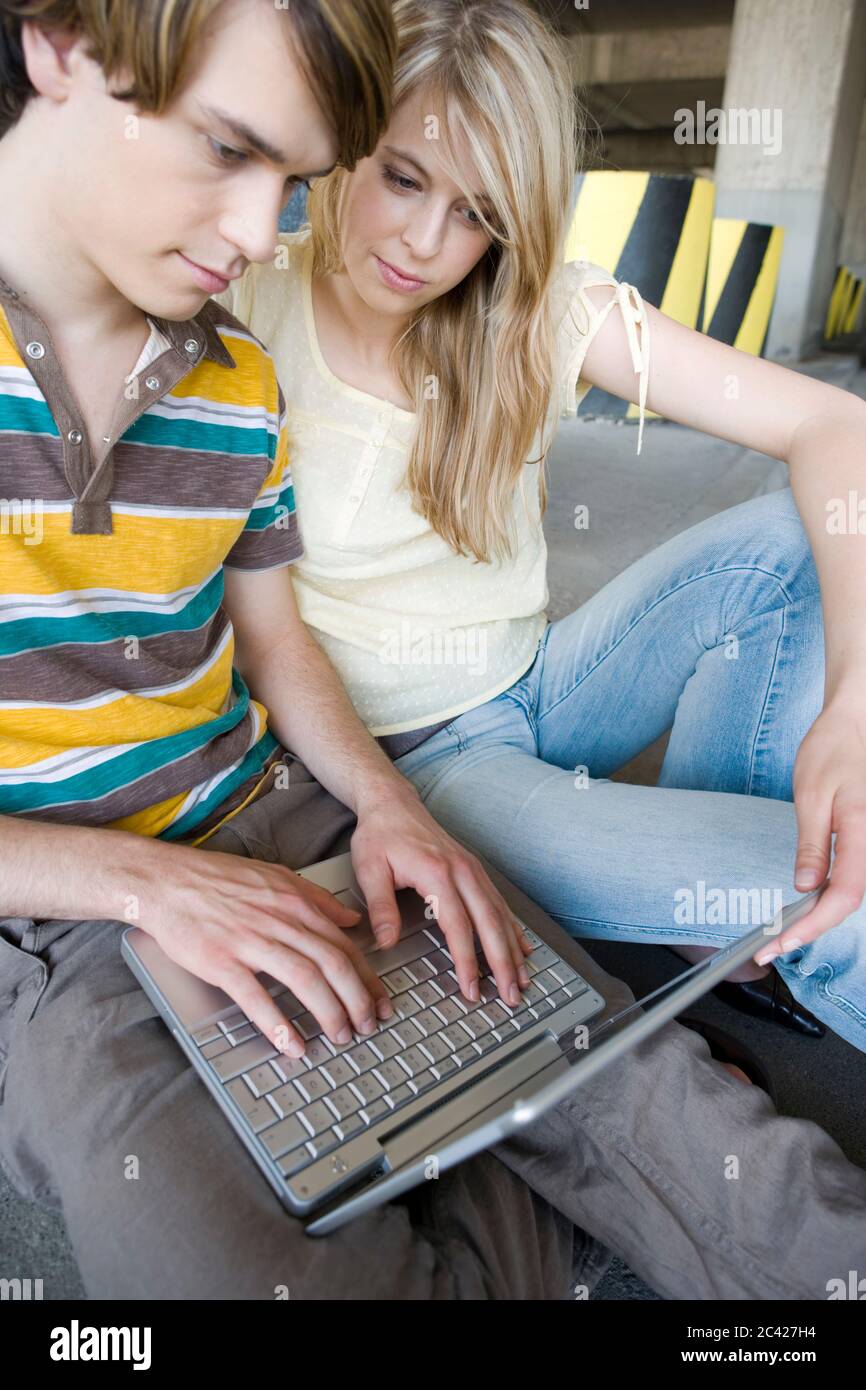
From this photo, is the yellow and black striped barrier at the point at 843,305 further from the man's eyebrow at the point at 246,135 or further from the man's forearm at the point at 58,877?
the man's forearm at the point at 58,877

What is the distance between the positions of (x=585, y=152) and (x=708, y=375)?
11.9 inches

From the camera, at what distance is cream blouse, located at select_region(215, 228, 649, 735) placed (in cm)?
104

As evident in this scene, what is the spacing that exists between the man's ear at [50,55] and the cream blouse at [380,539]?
0.41 metres

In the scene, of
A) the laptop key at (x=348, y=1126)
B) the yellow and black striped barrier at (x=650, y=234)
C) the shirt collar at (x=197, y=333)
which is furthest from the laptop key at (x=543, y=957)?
the yellow and black striped barrier at (x=650, y=234)

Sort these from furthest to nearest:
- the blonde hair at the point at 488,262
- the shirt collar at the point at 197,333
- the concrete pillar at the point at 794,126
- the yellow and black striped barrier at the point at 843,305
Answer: the yellow and black striped barrier at the point at 843,305, the concrete pillar at the point at 794,126, the blonde hair at the point at 488,262, the shirt collar at the point at 197,333

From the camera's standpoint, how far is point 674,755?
117 cm

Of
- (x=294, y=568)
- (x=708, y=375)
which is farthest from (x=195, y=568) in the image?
(x=708, y=375)

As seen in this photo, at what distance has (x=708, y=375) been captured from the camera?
1095 millimetres

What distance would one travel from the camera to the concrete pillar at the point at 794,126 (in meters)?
7.02

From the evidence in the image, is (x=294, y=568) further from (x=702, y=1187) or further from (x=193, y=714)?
(x=702, y=1187)

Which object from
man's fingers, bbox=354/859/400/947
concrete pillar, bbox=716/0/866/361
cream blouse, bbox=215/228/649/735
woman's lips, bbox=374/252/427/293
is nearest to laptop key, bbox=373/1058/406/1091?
man's fingers, bbox=354/859/400/947

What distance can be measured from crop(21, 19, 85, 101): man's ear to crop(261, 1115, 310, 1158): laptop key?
68 cm

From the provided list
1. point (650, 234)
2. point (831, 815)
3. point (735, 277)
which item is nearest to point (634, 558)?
point (831, 815)

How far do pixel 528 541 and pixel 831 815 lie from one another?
55 centimetres
